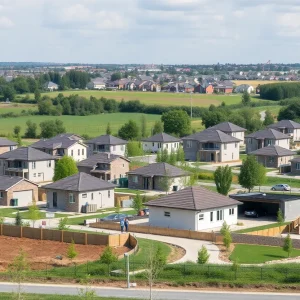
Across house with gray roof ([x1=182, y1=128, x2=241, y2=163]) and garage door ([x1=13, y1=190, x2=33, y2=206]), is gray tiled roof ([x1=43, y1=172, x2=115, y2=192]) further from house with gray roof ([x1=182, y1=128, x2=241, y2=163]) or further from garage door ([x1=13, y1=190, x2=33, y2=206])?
house with gray roof ([x1=182, y1=128, x2=241, y2=163])

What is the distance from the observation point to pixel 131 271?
42.2 metres

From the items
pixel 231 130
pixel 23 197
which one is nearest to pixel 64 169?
pixel 23 197

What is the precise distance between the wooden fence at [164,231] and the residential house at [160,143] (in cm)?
4300

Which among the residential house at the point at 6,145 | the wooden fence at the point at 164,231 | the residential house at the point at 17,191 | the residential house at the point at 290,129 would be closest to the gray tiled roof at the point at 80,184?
the residential house at the point at 17,191

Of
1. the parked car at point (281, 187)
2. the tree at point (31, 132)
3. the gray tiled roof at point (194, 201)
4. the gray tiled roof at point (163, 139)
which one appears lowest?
the tree at point (31, 132)

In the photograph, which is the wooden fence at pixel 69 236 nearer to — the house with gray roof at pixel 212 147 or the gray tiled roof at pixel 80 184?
the gray tiled roof at pixel 80 184

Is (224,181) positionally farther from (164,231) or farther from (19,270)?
(19,270)

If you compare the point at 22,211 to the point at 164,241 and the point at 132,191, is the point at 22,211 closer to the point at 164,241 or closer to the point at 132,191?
the point at 132,191

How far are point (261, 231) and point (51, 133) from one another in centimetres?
6405

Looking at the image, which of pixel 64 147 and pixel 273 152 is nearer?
pixel 273 152

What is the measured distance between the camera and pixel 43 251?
162ft

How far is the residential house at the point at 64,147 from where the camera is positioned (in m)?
89.7

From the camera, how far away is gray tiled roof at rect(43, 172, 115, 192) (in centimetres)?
6469

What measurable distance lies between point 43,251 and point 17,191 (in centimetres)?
1968
